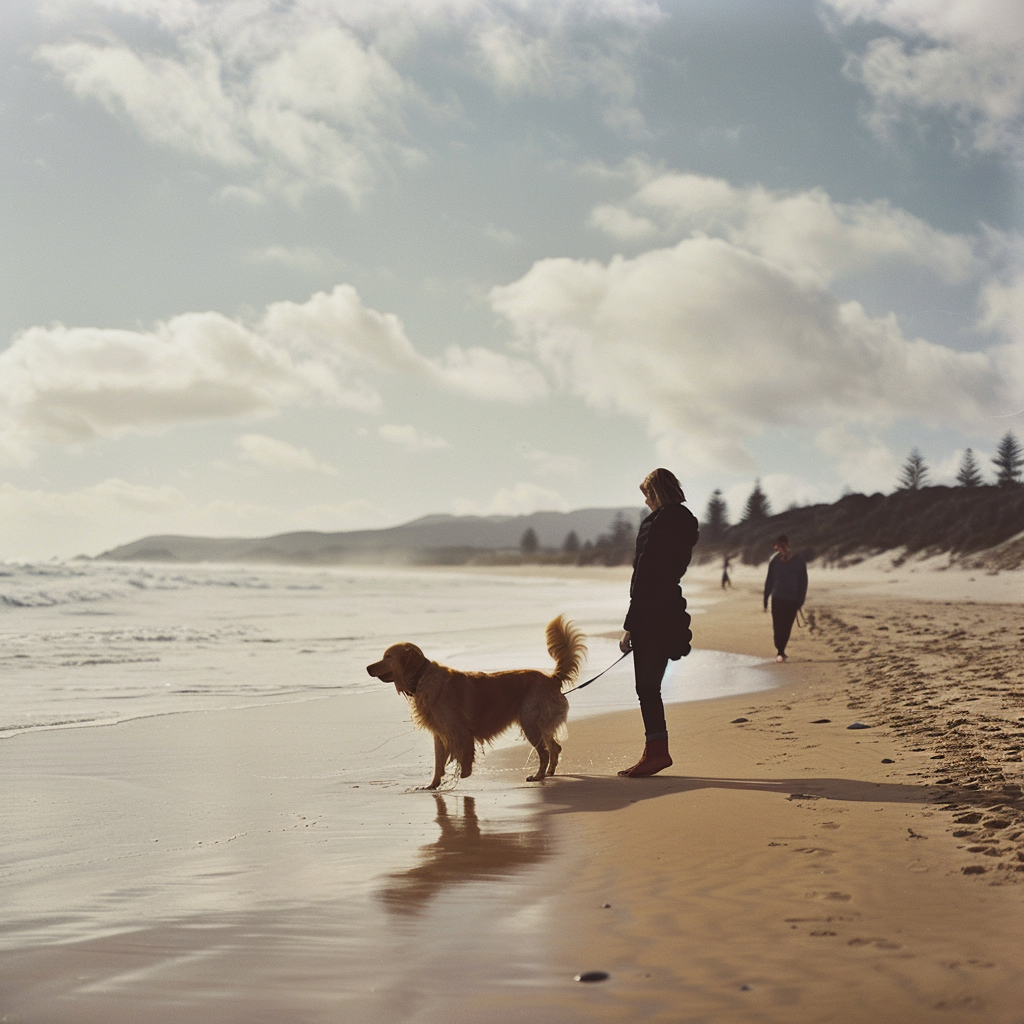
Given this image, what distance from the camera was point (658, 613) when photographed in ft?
20.5

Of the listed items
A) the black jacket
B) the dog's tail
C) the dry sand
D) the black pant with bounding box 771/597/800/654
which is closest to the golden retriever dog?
the dog's tail

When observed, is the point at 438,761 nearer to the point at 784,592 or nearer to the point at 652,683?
the point at 652,683

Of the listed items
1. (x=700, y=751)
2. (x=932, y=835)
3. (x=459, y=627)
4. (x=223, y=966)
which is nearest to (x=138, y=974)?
(x=223, y=966)

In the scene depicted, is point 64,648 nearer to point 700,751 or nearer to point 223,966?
point 700,751

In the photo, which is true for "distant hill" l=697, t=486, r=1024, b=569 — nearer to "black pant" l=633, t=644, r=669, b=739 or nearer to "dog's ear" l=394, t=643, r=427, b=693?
"black pant" l=633, t=644, r=669, b=739

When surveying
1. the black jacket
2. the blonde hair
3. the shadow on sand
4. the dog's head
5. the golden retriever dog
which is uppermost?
the blonde hair

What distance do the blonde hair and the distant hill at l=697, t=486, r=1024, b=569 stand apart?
39025 mm

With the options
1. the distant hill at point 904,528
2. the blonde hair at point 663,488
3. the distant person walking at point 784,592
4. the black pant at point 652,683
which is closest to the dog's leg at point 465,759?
the black pant at point 652,683

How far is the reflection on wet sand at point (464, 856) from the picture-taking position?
376 centimetres

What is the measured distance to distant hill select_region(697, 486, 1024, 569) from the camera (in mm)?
49625

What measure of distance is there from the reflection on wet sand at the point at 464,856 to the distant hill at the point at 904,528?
40812mm

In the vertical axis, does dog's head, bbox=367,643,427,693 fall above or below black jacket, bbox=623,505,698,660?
below

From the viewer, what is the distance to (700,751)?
→ 23.5ft

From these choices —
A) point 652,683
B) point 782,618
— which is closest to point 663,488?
point 652,683
